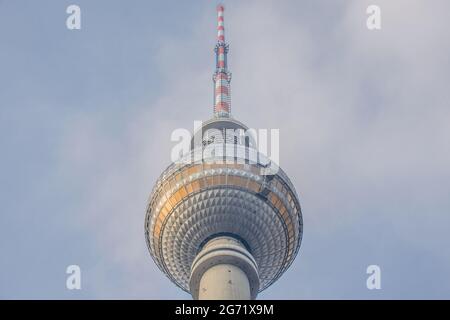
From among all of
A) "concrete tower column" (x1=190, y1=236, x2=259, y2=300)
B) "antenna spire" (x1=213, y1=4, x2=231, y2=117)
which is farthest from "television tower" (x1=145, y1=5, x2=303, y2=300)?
"antenna spire" (x1=213, y1=4, x2=231, y2=117)

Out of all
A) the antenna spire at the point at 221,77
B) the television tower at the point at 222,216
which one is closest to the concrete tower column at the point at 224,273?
the television tower at the point at 222,216

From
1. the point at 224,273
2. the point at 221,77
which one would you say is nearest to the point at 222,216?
the point at 224,273

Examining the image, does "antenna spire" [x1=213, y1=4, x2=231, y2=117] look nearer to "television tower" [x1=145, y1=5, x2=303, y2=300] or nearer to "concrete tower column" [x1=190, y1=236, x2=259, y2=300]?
"television tower" [x1=145, y1=5, x2=303, y2=300]

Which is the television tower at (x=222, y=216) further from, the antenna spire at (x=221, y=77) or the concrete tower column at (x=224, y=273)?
the antenna spire at (x=221, y=77)

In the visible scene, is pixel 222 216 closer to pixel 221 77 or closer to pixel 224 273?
pixel 224 273
